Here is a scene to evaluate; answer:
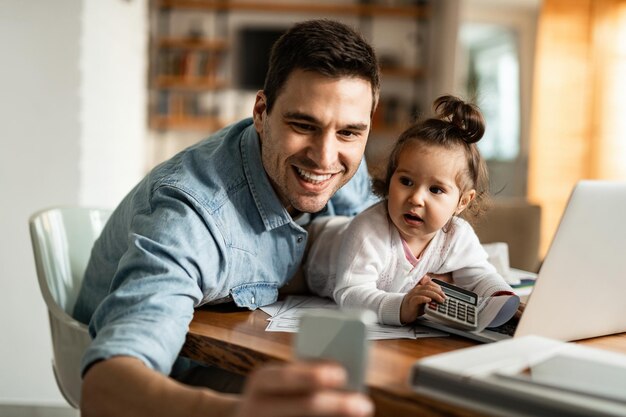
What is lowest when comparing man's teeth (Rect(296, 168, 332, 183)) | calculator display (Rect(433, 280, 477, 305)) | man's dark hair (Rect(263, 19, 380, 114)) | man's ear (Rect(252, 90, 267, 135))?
calculator display (Rect(433, 280, 477, 305))

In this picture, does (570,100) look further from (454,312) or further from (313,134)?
(454,312)

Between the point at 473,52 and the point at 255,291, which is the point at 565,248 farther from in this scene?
the point at 473,52

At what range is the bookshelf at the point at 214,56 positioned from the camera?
6.91 metres

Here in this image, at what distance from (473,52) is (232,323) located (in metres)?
5.59

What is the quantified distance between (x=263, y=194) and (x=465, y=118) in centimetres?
43

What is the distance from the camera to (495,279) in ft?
4.28

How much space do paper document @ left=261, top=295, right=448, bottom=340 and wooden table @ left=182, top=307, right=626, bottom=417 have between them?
20mm

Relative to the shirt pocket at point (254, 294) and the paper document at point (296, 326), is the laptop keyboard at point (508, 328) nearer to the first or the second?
the paper document at point (296, 326)

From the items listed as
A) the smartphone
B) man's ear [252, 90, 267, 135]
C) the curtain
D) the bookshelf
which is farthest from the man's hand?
the bookshelf

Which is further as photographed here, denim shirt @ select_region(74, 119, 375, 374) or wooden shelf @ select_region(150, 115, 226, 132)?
wooden shelf @ select_region(150, 115, 226, 132)

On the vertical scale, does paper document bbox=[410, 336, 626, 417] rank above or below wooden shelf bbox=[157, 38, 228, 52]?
below

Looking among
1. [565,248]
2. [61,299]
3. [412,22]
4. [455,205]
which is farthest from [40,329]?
[412,22]

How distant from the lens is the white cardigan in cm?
123

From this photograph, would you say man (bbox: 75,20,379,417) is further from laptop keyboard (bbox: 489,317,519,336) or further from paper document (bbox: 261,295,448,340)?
laptop keyboard (bbox: 489,317,519,336)
